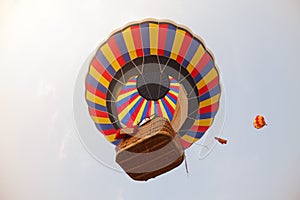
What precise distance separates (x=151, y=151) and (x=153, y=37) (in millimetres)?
1610

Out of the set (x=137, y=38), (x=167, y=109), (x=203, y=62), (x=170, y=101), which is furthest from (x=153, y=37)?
(x=167, y=109)

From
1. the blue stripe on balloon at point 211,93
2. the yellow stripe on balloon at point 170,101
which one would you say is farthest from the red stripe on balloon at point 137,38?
the blue stripe on balloon at point 211,93

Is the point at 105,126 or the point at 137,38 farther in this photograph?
the point at 105,126

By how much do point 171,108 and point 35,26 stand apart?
2719mm

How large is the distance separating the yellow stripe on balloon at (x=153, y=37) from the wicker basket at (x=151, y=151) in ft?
3.31

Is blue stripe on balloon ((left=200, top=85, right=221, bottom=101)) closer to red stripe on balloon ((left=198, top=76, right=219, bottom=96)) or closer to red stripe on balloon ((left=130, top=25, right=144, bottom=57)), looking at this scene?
red stripe on balloon ((left=198, top=76, right=219, bottom=96))

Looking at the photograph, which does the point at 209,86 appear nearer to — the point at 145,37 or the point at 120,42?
the point at 145,37

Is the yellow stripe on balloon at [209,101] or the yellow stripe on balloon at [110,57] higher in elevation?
the yellow stripe on balloon at [110,57]

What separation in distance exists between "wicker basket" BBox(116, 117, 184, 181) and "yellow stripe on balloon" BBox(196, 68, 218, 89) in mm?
944

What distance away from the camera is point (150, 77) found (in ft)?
15.9

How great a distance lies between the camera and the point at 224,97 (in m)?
6.09

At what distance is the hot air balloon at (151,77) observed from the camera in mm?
4887

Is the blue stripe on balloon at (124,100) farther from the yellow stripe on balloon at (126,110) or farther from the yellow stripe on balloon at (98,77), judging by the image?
the yellow stripe on balloon at (98,77)
